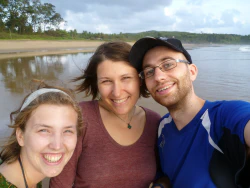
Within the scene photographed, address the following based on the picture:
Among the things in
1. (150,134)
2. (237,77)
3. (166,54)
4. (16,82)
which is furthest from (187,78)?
(237,77)

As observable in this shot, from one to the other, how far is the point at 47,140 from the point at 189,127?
1213 mm

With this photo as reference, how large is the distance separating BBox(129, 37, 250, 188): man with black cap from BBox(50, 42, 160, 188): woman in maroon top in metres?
0.15

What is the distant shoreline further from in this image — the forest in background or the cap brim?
the cap brim

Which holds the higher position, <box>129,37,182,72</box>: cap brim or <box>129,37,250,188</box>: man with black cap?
<box>129,37,182,72</box>: cap brim

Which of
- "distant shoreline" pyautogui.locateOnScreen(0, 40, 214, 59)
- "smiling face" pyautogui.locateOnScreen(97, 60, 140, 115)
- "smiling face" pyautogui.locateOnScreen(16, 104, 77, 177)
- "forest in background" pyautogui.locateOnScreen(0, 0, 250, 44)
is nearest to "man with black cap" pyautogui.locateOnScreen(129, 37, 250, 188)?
"smiling face" pyautogui.locateOnScreen(97, 60, 140, 115)

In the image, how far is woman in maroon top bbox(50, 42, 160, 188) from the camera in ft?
5.91

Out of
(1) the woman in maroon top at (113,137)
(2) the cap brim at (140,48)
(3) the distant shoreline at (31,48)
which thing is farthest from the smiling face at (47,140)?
(3) the distant shoreline at (31,48)

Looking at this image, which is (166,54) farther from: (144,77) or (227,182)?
(227,182)

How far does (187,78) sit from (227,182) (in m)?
0.98

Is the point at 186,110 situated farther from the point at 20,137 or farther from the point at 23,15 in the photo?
the point at 23,15

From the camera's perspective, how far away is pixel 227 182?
1365mm

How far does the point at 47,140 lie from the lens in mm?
1545

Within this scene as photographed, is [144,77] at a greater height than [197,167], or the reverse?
[144,77]

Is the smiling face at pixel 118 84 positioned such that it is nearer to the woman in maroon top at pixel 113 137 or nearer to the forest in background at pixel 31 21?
the woman in maroon top at pixel 113 137
